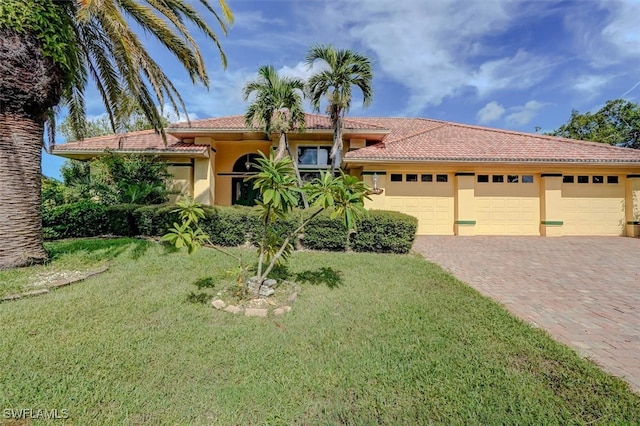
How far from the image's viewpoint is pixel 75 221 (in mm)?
10023

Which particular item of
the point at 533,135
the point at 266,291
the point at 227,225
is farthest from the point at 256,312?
the point at 533,135

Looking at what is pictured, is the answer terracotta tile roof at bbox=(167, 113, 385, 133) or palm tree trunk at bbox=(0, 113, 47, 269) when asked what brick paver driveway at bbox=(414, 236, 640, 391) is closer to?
terracotta tile roof at bbox=(167, 113, 385, 133)

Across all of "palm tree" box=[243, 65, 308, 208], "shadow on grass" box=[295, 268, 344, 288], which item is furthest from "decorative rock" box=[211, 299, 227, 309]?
"palm tree" box=[243, 65, 308, 208]

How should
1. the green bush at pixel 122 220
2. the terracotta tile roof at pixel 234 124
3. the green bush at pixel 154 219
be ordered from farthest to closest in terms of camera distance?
the terracotta tile roof at pixel 234 124, the green bush at pixel 122 220, the green bush at pixel 154 219

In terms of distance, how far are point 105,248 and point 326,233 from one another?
21.1 ft

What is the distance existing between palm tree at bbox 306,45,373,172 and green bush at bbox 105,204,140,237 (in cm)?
800

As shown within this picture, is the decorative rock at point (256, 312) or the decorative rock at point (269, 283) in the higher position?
the decorative rock at point (269, 283)

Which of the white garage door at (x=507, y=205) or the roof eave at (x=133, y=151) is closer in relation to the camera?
the roof eave at (x=133, y=151)

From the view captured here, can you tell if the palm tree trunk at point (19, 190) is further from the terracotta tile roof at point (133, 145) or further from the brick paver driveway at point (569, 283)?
the brick paver driveway at point (569, 283)

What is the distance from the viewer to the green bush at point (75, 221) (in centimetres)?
981

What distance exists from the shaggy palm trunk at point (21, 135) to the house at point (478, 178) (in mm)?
6933

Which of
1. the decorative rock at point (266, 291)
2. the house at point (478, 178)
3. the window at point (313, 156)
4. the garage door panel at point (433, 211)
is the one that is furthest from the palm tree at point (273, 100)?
the decorative rock at point (266, 291)

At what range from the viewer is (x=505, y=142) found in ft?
47.8

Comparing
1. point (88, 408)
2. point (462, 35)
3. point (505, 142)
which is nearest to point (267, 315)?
point (88, 408)
